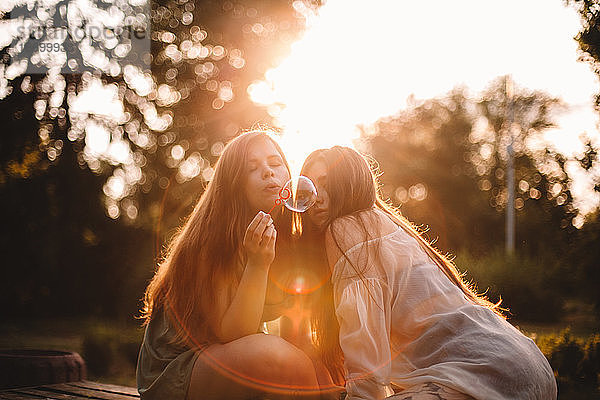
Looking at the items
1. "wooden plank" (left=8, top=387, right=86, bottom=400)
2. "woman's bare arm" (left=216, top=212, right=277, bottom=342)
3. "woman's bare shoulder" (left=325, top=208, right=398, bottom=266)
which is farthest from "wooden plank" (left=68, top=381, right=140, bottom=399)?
"woman's bare shoulder" (left=325, top=208, right=398, bottom=266)

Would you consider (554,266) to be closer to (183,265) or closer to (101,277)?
(183,265)

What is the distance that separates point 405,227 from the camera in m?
2.79

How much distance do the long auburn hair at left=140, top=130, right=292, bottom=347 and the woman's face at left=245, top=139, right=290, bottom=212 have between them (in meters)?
0.03

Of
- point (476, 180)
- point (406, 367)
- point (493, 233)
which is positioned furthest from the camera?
point (476, 180)

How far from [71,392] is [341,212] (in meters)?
2.22

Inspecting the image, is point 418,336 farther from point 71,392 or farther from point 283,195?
point 71,392

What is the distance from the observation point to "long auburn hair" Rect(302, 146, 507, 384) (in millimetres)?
2676

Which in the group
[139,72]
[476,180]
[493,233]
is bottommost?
[493,233]

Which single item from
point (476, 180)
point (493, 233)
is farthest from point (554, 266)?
point (476, 180)

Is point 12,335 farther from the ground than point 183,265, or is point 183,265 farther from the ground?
point 183,265

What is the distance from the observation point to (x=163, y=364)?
2805 millimetres

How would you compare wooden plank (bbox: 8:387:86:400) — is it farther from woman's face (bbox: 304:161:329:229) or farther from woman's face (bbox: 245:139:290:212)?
woman's face (bbox: 304:161:329:229)

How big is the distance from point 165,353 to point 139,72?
34.2ft

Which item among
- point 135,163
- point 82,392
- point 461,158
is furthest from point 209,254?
point 461,158
